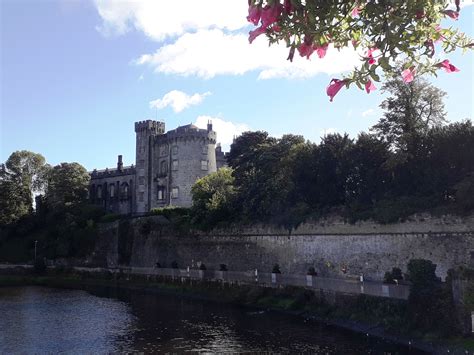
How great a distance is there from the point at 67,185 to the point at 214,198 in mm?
30058

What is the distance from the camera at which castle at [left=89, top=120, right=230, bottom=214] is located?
195ft

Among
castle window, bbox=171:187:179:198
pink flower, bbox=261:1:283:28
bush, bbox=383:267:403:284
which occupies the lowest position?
bush, bbox=383:267:403:284

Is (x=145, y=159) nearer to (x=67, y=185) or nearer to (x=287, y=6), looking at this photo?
(x=67, y=185)

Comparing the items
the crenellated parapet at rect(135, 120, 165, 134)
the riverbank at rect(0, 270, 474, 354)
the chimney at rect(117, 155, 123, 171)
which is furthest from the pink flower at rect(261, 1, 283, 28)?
the chimney at rect(117, 155, 123, 171)

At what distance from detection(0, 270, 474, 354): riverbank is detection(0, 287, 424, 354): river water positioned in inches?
30.1

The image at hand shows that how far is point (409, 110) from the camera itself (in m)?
32.0

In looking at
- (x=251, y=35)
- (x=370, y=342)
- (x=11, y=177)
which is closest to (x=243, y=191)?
(x=370, y=342)

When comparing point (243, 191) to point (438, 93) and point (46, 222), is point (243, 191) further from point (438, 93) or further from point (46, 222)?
point (46, 222)

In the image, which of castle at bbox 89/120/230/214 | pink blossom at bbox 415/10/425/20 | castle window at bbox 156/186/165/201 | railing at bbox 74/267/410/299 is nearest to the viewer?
pink blossom at bbox 415/10/425/20

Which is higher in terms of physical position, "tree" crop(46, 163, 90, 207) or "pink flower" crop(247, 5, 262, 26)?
"tree" crop(46, 163, 90, 207)

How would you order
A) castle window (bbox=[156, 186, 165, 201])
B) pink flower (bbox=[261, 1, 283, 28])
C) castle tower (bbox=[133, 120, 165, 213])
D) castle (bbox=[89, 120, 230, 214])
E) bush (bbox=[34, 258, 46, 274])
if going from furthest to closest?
castle tower (bbox=[133, 120, 165, 213]), castle window (bbox=[156, 186, 165, 201]), castle (bbox=[89, 120, 230, 214]), bush (bbox=[34, 258, 46, 274]), pink flower (bbox=[261, 1, 283, 28])

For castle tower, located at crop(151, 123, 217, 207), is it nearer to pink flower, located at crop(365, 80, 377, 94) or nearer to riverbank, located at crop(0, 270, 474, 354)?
riverbank, located at crop(0, 270, 474, 354)

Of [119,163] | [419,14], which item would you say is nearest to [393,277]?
[419,14]

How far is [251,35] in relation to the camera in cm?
405
